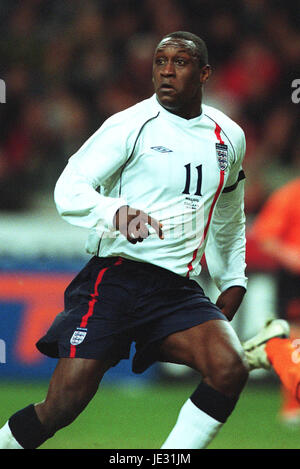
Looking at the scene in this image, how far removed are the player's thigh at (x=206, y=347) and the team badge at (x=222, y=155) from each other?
642 millimetres

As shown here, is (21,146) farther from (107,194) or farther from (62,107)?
(107,194)

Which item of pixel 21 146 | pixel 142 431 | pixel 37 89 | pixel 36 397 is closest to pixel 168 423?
pixel 142 431

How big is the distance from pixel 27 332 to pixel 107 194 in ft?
10.0

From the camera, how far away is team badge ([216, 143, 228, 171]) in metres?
3.63

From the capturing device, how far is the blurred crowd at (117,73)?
7.57 m

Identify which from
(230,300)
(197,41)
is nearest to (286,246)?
(230,300)

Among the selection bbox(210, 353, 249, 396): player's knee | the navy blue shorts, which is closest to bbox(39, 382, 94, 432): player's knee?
the navy blue shorts

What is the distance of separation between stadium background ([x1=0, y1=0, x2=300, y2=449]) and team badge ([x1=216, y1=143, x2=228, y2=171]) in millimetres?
1898

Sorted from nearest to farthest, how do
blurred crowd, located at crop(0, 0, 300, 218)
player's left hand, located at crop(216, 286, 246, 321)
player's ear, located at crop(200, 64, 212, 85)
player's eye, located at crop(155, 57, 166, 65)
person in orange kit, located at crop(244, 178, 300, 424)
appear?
player's eye, located at crop(155, 57, 166, 65)
player's ear, located at crop(200, 64, 212, 85)
player's left hand, located at crop(216, 286, 246, 321)
person in orange kit, located at crop(244, 178, 300, 424)
blurred crowd, located at crop(0, 0, 300, 218)

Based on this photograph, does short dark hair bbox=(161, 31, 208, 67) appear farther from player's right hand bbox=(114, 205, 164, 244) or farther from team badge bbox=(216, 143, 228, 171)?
player's right hand bbox=(114, 205, 164, 244)

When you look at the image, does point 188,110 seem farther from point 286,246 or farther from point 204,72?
point 286,246

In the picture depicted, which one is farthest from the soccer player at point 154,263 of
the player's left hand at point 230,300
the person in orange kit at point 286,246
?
the person in orange kit at point 286,246

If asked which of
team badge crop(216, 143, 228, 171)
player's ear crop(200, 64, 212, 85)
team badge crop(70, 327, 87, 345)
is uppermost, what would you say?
player's ear crop(200, 64, 212, 85)
